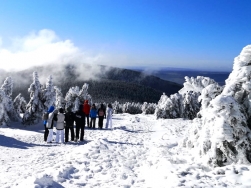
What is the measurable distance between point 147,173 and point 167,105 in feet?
92.6

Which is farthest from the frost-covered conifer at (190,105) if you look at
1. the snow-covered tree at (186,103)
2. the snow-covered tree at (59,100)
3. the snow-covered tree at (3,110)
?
the snow-covered tree at (3,110)

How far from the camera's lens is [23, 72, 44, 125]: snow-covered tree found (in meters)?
27.8

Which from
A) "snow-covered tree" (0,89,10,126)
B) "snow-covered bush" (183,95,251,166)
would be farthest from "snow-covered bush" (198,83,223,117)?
"snow-covered tree" (0,89,10,126)

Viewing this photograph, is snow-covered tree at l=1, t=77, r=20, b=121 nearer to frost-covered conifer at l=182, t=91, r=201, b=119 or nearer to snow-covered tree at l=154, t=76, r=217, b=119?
snow-covered tree at l=154, t=76, r=217, b=119

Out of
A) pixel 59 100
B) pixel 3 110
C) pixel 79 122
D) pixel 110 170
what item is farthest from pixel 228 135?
pixel 59 100

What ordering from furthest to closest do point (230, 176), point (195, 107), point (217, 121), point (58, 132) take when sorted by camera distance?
point (195, 107)
point (58, 132)
point (217, 121)
point (230, 176)

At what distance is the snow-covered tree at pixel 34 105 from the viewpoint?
2778cm

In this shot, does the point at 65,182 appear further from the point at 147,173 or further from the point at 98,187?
the point at 147,173

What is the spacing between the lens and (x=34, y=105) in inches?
1141

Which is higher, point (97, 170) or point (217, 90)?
point (217, 90)

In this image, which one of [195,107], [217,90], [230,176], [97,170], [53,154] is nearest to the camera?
[230,176]

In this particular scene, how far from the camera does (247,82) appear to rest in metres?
7.90

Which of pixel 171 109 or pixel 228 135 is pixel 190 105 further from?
pixel 228 135

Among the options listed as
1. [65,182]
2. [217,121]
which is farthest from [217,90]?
[65,182]
